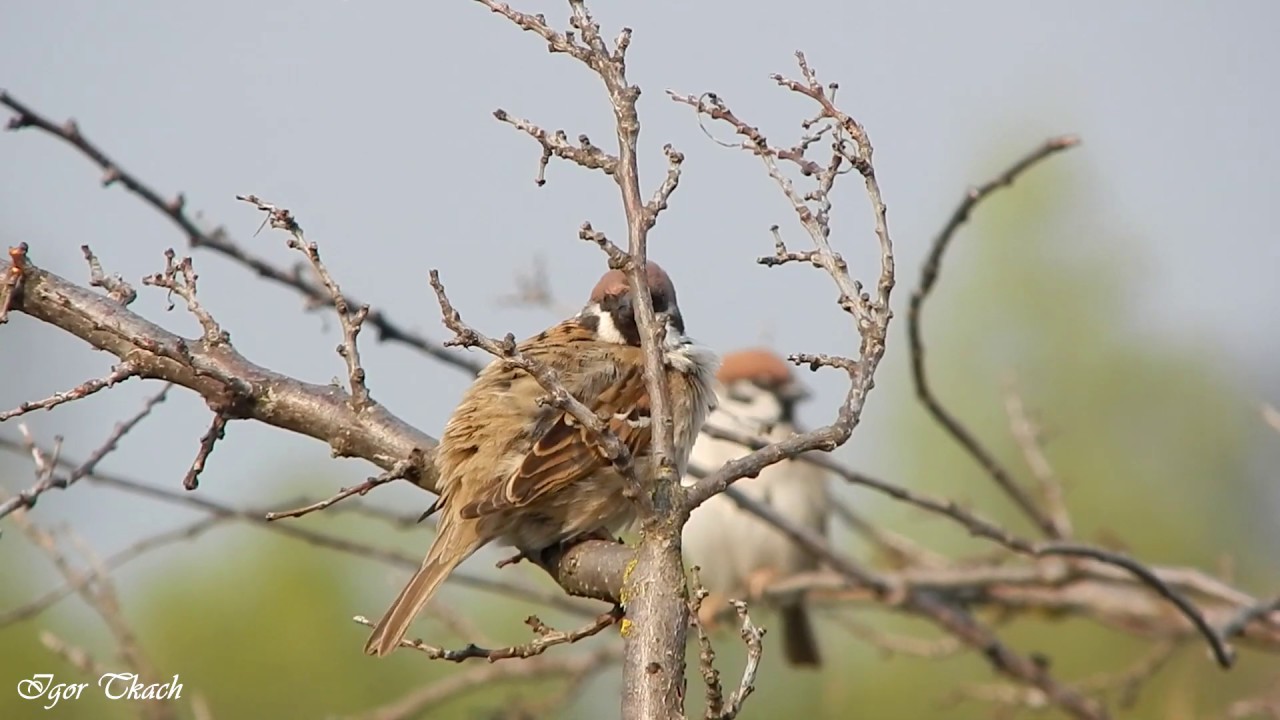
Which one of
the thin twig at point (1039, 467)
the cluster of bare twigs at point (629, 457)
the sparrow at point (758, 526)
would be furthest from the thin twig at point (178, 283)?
the sparrow at point (758, 526)

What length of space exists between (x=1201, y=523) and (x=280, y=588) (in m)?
9.13

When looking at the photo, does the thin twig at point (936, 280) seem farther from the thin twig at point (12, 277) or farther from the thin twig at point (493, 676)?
the thin twig at point (12, 277)

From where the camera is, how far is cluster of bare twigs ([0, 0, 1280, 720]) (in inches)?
76.0

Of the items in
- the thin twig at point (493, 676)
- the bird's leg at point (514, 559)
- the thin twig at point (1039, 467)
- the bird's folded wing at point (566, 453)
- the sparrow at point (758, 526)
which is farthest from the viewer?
the sparrow at point (758, 526)

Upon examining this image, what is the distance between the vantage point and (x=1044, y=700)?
15.5ft

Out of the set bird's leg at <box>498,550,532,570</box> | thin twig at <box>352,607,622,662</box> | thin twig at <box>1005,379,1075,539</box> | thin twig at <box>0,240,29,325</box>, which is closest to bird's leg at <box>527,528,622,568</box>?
bird's leg at <box>498,550,532,570</box>

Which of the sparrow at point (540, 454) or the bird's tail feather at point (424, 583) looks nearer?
the bird's tail feather at point (424, 583)

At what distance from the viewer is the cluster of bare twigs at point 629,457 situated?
6.33ft

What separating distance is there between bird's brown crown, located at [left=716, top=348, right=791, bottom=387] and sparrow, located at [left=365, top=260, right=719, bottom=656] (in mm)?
3344

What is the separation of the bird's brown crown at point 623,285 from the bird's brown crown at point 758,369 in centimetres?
303

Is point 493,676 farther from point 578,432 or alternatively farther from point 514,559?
point 514,559

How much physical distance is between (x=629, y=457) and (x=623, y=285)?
7.05 ft

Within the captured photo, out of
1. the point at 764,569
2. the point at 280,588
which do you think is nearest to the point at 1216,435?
the point at 280,588

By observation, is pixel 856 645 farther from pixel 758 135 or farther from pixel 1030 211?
pixel 758 135
